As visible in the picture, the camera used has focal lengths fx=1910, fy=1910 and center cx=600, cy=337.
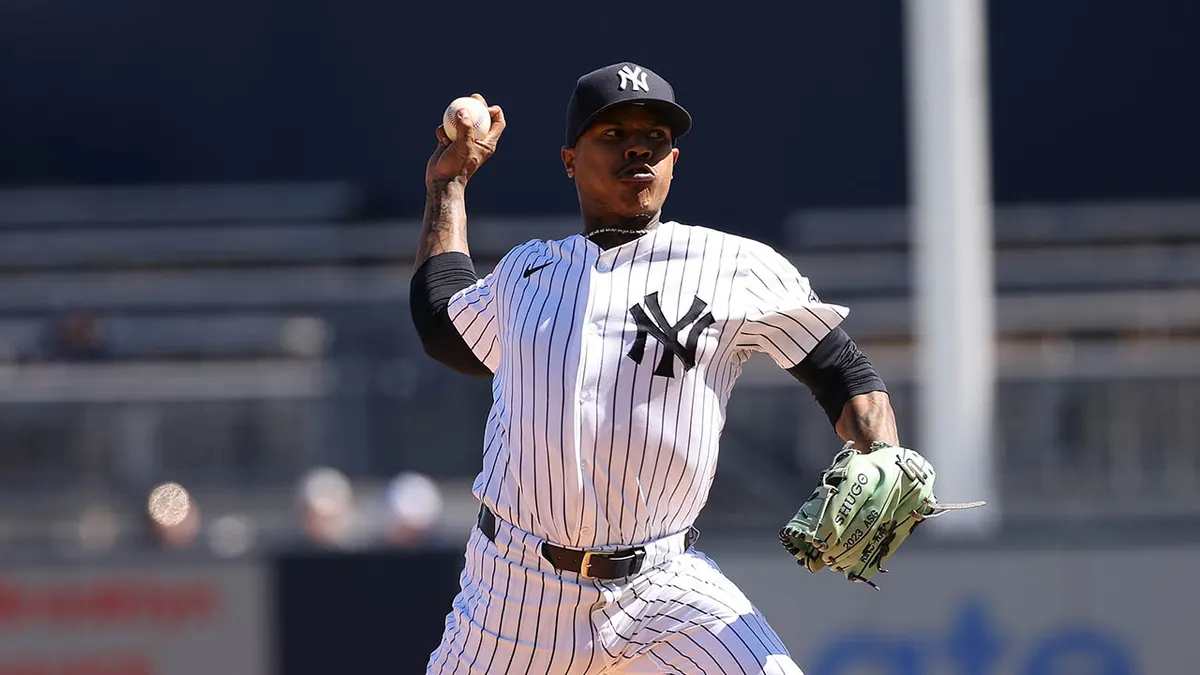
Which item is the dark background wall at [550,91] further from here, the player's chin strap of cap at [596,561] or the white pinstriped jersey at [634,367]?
the player's chin strap of cap at [596,561]

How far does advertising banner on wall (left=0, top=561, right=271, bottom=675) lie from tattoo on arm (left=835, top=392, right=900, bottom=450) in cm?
375

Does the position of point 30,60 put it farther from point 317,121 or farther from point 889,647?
point 889,647

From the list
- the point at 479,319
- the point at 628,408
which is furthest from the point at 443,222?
the point at 628,408

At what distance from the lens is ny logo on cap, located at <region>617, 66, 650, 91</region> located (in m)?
3.39

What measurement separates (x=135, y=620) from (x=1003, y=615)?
299cm

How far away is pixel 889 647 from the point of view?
6406 mm

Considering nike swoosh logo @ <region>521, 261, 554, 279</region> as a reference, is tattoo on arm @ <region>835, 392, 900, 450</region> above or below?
below

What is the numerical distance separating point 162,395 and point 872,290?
14.0 feet

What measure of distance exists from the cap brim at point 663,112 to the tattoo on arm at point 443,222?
0.48 m

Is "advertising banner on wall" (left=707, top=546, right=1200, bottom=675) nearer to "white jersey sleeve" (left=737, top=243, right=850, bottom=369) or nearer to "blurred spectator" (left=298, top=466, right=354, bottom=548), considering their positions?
"blurred spectator" (left=298, top=466, right=354, bottom=548)

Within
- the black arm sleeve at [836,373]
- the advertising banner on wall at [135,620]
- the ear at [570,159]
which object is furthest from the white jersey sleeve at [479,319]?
the advertising banner on wall at [135,620]

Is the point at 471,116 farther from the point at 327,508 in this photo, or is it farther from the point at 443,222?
the point at 327,508

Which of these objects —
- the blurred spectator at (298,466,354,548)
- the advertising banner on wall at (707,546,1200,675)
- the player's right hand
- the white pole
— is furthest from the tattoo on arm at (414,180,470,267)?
the blurred spectator at (298,466,354,548)

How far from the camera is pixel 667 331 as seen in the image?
3.33 metres
